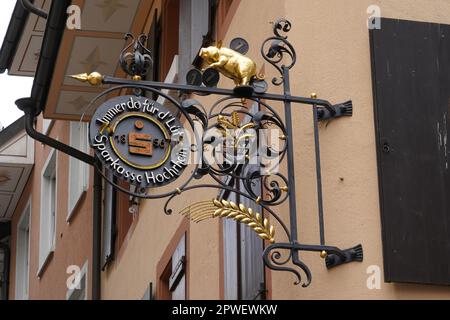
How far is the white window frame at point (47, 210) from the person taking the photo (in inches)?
873

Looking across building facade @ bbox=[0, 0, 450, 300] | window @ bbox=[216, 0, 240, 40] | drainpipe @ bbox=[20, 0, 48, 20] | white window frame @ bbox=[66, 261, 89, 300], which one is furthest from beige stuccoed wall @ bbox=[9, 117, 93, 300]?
window @ bbox=[216, 0, 240, 40]

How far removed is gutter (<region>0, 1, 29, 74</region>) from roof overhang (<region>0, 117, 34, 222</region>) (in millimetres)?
3174

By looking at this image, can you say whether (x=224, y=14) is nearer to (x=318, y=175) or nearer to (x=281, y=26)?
(x=281, y=26)

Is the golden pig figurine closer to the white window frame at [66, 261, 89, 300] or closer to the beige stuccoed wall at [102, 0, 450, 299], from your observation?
the beige stuccoed wall at [102, 0, 450, 299]

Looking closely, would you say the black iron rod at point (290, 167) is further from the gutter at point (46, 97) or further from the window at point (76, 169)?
the window at point (76, 169)

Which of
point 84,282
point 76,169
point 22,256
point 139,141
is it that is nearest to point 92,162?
point 84,282

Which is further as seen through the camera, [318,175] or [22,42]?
[22,42]

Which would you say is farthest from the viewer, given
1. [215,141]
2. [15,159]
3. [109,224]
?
[15,159]

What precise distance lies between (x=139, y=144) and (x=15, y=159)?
16.3m

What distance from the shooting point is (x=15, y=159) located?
24.1m

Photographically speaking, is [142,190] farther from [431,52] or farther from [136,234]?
[136,234]

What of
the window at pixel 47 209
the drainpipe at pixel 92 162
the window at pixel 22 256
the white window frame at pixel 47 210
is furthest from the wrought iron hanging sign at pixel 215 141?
the window at pixel 22 256

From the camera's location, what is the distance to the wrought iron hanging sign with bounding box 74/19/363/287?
8.13m

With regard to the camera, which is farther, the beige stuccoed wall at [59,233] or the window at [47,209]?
the window at [47,209]
